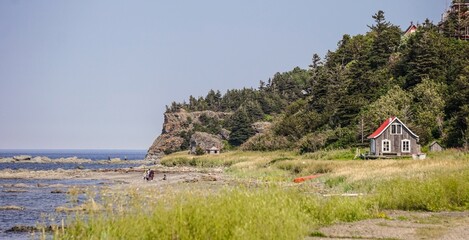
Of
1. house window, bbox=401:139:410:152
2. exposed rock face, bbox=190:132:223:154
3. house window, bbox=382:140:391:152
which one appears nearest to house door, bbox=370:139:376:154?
house window, bbox=382:140:391:152

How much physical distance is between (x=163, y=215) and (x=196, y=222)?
86 cm

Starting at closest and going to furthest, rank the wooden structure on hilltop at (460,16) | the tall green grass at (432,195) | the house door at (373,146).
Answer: the tall green grass at (432,195)
the house door at (373,146)
the wooden structure on hilltop at (460,16)

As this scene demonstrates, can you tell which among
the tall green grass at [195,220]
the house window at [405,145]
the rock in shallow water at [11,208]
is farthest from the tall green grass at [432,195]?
the house window at [405,145]

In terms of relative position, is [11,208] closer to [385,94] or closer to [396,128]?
[396,128]

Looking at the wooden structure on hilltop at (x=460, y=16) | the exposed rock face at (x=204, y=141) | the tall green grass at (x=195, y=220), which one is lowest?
the tall green grass at (x=195, y=220)

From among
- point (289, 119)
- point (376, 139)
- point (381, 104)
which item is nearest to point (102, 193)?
point (376, 139)

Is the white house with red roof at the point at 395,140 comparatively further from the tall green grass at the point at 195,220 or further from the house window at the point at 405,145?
the tall green grass at the point at 195,220

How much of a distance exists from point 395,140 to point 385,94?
26801 mm

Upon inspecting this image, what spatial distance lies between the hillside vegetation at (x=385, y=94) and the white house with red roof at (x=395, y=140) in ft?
16.8

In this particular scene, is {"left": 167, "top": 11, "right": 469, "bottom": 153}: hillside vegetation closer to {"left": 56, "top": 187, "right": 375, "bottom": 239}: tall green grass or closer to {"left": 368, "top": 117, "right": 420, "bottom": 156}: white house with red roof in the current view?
{"left": 368, "top": 117, "right": 420, "bottom": 156}: white house with red roof

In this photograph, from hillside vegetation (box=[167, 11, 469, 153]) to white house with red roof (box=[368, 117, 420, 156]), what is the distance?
202 inches

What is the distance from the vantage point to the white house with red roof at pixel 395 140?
66188 millimetres

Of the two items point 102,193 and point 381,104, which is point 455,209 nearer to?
point 102,193

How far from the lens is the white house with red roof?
217ft
